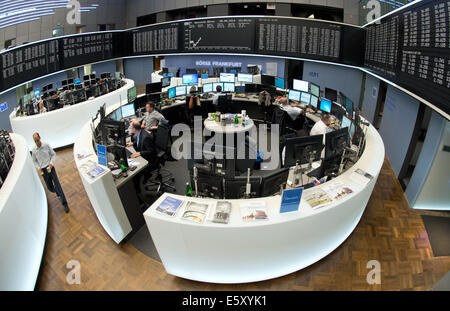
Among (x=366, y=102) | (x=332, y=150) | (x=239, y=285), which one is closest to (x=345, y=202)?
(x=332, y=150)

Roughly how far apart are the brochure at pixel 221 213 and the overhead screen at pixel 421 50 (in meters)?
2.61

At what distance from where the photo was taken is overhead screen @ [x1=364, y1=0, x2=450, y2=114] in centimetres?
299

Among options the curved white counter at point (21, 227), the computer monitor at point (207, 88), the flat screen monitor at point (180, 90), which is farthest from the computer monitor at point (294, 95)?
the curved white counter at point (21, 227)

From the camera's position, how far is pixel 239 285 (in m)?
3.02

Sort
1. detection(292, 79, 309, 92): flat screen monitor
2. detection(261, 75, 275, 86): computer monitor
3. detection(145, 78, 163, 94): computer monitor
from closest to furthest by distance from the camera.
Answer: detection(292, 79, 309, 92): flat screen monitor, detection(145, 78, 163, 94): computer monitor, detection(261, 75, 275, 86): computer monitor

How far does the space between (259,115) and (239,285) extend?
593cm

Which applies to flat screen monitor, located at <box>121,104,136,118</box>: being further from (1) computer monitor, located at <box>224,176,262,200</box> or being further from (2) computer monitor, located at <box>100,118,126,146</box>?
(1) computer monitor, located at <box>224,176,262,200</box>

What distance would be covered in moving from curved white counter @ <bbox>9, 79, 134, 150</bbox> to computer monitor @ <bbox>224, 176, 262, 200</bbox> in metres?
3.92

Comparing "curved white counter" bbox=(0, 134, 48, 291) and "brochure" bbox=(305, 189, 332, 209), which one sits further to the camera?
"brochure" bbox=(305, 189, 332, 209)

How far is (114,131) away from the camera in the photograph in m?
4.09

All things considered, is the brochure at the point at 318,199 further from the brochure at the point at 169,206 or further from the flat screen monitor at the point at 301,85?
the flat screen monitor at the point at 301,85

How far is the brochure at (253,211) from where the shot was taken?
2.63 m

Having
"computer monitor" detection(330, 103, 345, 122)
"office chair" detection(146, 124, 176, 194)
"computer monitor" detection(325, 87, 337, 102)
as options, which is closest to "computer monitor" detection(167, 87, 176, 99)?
"office chair" detection(146, 124, 176, 194)

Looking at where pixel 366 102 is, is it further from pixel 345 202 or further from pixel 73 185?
pixel 73 185
